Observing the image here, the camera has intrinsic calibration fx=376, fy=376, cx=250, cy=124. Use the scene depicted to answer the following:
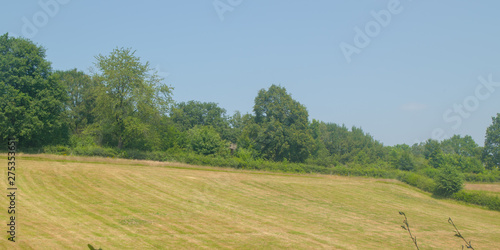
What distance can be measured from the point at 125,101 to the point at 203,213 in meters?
29.1

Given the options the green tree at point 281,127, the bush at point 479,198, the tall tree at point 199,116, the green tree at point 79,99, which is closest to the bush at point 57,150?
the green tree at point 79,99

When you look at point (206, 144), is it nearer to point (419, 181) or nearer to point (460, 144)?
point (419, 181)

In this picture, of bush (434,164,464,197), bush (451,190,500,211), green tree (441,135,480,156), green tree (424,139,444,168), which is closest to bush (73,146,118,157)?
bush (434,164,464,197)

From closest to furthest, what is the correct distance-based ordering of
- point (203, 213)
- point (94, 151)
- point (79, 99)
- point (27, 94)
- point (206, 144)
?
1. point (203, 213)
2. point (27, 94)
3. point (94, 151)
4. point (206, 144)
5. point (79, 99)

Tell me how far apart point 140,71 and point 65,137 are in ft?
41.8

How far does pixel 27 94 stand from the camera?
39.2m

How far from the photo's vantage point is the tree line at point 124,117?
39062 millimetres

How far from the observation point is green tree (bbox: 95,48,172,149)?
4809 centimetres

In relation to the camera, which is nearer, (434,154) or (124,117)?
(124,117)

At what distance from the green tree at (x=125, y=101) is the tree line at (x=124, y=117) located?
0.12 metres

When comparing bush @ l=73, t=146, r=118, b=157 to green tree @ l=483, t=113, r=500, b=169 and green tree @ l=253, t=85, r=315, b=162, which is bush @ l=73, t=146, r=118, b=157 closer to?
green tree @ l=253, t=85, r=315, b=162

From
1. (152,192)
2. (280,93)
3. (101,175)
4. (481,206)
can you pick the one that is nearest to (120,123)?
(101,175)

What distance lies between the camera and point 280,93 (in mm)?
70250

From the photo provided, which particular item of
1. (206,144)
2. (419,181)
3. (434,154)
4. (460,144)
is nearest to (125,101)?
(206,144)
